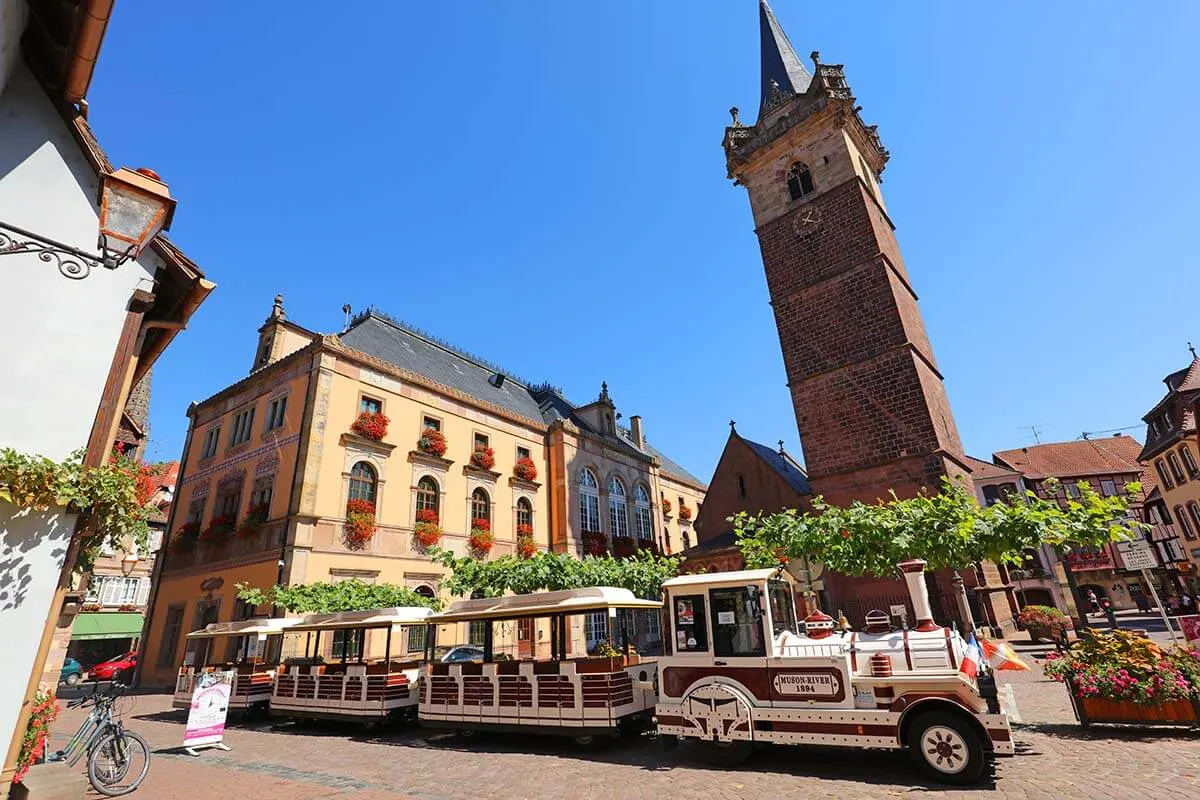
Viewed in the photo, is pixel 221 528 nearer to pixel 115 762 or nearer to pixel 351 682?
pixel 351 682

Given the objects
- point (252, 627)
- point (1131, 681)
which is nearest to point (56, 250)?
point (1131, 681)

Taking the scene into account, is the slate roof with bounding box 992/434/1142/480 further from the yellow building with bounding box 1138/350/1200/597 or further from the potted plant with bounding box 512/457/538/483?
the potted plant with bounding box 512/457/538/483

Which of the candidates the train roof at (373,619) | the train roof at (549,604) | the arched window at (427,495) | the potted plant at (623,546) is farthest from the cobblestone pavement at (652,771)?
the potted plant at (623,546)

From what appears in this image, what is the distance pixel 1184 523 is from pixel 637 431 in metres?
29.0

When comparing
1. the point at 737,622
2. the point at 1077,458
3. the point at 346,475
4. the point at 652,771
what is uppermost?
the point at 1077,458

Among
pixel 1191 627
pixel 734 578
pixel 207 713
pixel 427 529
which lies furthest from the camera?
pixel 427 529

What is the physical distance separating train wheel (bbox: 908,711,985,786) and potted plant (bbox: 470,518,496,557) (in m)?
19.1

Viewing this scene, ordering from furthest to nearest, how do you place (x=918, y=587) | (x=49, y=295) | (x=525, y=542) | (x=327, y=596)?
1. (x=525, y=542)
2. (x=327, y=596)
3. (x=918, y=587)
4. (x=49, y=295)

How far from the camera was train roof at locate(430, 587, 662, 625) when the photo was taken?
10680 millimetres

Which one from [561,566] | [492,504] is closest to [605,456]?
[492,504]

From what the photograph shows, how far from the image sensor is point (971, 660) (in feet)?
23.5

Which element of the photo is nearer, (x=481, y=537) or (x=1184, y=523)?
(x=481, y=537)

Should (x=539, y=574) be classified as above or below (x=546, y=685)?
above

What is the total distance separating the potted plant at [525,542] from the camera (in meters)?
25.8
